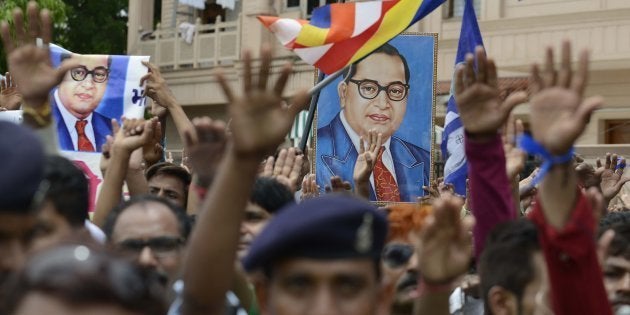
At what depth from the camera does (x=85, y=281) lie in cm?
214

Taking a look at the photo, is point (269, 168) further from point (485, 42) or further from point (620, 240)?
point (485, 42)

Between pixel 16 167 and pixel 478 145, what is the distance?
1466 mm

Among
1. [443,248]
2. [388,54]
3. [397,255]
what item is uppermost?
[388,54]

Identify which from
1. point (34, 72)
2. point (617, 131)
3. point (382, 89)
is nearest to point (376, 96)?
point (382, 89)

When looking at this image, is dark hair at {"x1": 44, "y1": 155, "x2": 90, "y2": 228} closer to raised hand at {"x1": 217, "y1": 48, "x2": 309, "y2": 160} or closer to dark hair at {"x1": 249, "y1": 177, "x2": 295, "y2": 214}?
dark hair at {"x1": 249, "y1": 177, "x2": 295, "y2": 214}

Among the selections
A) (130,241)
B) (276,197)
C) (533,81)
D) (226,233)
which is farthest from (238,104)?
(276,197)

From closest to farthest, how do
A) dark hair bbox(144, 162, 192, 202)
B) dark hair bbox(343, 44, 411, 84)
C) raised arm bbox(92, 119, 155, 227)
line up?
raised arm bbox(92, 119, 155, 227) → dark hair bbox(144, 162, 192, 202) → dark hair bbox(343, 44, 411, 84)

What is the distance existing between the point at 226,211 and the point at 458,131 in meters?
5.50

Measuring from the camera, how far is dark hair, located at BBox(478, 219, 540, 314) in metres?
3.62

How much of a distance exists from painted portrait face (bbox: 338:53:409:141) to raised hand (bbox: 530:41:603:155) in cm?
578

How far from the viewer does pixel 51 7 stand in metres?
17.8

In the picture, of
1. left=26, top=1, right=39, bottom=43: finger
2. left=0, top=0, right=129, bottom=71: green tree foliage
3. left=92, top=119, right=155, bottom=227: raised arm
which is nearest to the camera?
left=26, top=1, right=39, bottom=43: finger

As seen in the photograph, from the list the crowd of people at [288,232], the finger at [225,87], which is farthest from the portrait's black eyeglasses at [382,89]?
the finger at [225,87]

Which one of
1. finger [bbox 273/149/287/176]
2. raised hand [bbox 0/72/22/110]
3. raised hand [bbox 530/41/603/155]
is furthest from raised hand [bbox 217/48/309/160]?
raised hand [bbox 0/72/22/110]
